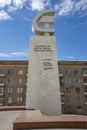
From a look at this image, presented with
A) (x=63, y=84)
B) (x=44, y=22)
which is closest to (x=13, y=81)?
(x=63, y=84)

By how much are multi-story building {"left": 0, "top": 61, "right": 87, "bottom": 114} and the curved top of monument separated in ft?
95.6

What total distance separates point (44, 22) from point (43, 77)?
5.71 meters

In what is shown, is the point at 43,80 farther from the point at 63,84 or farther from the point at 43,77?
the point at 63,84

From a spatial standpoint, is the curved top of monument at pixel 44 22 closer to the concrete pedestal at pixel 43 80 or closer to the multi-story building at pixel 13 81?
the concrete pedestal at pixel 43 80

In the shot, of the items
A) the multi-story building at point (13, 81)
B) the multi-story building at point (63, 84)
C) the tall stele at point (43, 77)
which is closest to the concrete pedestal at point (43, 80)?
the tall stele at point (43, 77)

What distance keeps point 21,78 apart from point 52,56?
1224 inches

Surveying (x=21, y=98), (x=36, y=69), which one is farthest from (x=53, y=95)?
(x=21, y=98)

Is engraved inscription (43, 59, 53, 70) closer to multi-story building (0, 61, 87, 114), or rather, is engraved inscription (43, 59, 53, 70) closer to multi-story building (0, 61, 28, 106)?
multi-story building (0, 61, 87, 114)

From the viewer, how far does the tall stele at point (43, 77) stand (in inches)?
749

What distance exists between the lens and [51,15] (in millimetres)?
21938

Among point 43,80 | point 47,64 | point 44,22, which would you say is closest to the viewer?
point 43,80

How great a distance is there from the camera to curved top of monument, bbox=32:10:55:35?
69.5 feet

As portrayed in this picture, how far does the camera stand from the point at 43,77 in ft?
63.6

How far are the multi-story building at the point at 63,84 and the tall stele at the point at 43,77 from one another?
98.5 ft
